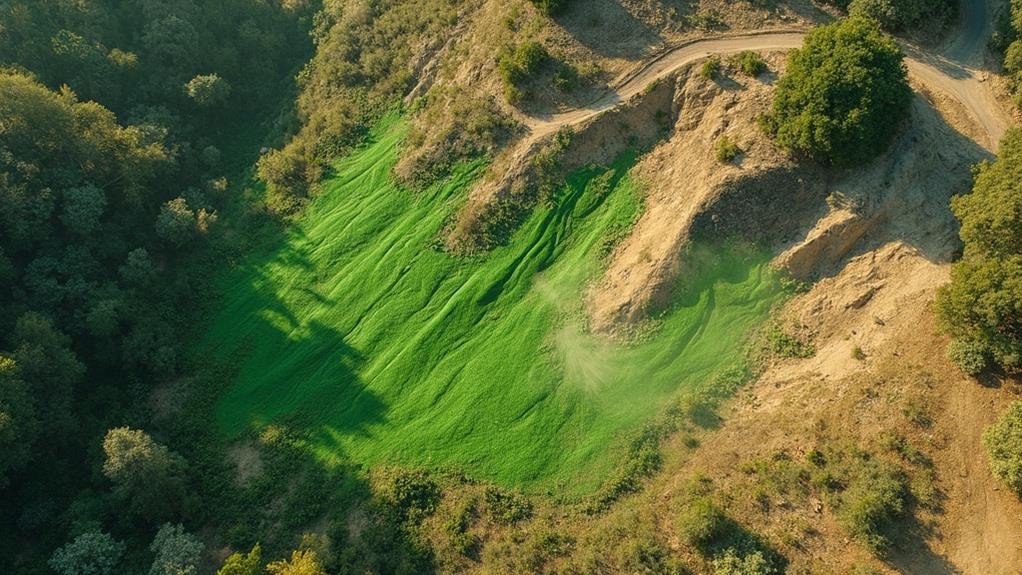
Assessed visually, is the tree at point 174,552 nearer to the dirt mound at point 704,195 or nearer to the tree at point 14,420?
the tree at point 14,420

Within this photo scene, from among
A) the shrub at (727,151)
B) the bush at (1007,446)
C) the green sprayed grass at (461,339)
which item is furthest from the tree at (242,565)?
the bush at (1007,446)

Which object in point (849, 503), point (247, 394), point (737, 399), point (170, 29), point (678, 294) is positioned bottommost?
point (849, 503)

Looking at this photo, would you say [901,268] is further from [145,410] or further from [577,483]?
[145,410]

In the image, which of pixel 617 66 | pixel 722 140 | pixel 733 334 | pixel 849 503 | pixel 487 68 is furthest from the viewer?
pixel 487 68

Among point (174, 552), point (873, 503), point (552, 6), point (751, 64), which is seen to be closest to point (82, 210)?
point (174, 552)

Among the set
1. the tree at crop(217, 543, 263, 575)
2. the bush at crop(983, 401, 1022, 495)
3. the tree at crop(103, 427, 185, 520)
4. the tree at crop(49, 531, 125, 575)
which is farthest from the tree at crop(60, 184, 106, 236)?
the bush at crop(983, 401, 1022, 495)

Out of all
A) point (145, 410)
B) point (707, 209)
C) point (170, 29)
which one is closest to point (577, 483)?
point (707, 209)

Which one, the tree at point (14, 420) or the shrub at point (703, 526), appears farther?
the tree at point (14, 420)
